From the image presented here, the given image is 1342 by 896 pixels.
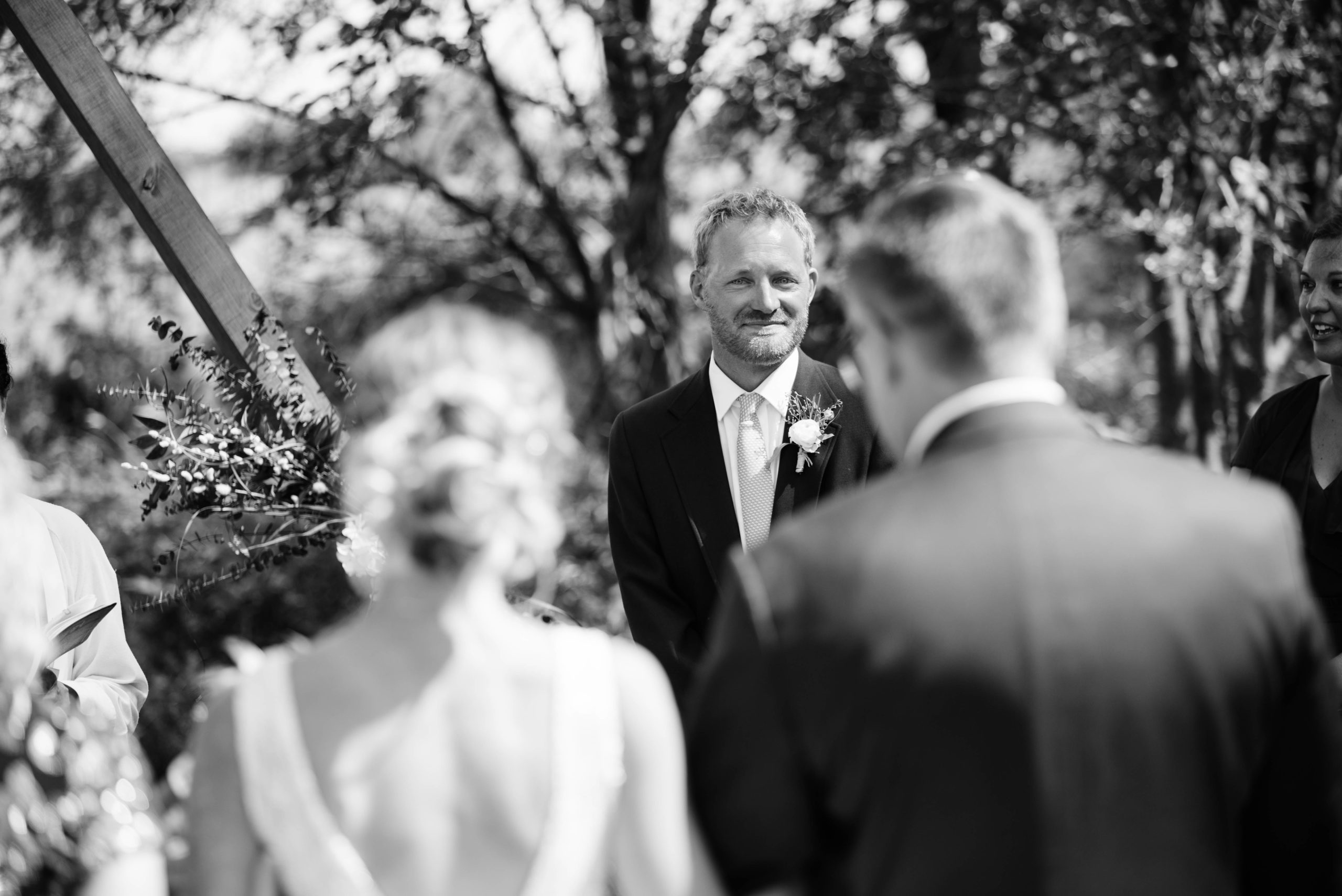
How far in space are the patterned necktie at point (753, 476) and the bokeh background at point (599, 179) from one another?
2.79 m

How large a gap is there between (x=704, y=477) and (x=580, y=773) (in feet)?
6.24

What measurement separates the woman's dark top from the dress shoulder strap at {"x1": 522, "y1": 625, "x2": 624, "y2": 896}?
2615 mm

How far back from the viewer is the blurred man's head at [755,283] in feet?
12.3

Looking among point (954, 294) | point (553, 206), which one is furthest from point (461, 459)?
point (553, 206)

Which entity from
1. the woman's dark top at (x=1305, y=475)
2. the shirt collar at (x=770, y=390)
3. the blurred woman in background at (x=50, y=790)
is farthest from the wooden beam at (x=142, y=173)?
the woman's dark top at (x=1305, y=475)

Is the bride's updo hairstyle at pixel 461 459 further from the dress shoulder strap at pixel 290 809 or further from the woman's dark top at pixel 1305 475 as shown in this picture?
the woman's dark top at pixel 1305 475

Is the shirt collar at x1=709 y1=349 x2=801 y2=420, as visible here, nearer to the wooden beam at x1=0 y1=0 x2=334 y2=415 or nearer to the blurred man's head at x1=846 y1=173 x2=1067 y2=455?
the wooden beam at x1=0 y1=0 x2=334 y2=415

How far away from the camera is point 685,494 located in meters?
3.68

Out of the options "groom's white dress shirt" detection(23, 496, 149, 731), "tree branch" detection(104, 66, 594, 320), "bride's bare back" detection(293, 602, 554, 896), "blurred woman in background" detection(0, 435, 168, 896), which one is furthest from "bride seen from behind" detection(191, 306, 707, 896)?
"tree branch" detection(104, 66, 594, 320)

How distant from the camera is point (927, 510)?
1.75 metres

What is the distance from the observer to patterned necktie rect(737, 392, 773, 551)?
371 cm

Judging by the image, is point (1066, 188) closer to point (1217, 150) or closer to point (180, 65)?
point (1217, 150)

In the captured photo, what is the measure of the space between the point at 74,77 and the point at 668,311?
5085 mm

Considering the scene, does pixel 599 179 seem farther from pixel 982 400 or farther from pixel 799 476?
pixel 982 400
